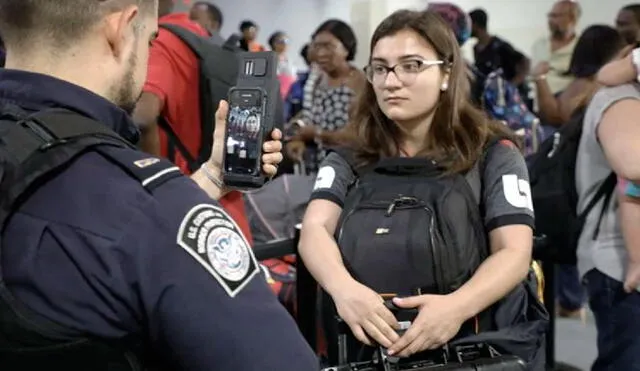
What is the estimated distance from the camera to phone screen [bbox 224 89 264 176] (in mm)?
1467

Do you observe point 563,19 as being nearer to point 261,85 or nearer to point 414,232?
point 414,232

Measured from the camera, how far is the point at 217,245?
3.07ft

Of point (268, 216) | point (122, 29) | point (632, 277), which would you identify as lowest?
point (268, 216)

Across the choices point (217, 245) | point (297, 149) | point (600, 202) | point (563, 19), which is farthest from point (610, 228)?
point (563, 19)

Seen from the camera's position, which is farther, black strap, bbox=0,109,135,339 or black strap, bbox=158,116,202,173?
black strap, bbox=158,116,202,173

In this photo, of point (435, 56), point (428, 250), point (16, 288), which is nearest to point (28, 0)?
point (16, 288)

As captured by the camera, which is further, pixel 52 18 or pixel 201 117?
pixel 201 117

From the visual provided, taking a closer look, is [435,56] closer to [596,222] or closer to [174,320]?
[596,222]

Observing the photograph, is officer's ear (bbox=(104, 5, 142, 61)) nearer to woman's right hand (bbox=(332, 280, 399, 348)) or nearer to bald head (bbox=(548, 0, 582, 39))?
woman's right hand (bbox=(332, 280, 399, 348))

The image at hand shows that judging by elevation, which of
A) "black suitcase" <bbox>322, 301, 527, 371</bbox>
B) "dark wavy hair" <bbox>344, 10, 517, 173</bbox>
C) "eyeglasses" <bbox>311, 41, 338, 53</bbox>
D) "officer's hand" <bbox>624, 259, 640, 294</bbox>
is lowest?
"black suitcase" <bbox>322, 301, 527, 371</bbox>

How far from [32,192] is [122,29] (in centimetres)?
22

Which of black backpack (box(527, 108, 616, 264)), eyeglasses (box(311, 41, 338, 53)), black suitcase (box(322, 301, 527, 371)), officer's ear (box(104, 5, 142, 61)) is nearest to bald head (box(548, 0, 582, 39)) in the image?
eyeglasses (box(311, 41, 338, 53))

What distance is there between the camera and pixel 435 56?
209 centimetres

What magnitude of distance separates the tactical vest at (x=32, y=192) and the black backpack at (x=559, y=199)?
166 cm
